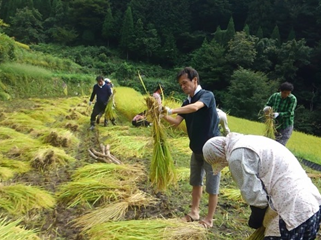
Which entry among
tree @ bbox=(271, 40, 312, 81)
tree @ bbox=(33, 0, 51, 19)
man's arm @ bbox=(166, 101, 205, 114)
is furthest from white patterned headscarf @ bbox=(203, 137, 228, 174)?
tree @ bbox=(33, 0, 51, 19)

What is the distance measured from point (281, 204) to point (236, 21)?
3840cm

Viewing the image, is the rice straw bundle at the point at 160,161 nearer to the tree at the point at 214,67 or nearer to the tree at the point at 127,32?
the tree at the point at 214,67

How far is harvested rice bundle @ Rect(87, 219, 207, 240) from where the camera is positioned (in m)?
2.29

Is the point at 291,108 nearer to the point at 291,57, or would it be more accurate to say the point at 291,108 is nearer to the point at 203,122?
the point at 203,122

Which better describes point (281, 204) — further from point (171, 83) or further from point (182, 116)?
point (171, 83)

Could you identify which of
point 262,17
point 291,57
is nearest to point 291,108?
point 291,57

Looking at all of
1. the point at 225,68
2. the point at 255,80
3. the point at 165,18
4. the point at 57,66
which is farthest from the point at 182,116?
the point at 165,18

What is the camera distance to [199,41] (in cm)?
3488

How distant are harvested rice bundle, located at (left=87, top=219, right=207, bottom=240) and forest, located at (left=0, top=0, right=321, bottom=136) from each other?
54.9 feet

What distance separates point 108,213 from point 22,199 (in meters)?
0.82

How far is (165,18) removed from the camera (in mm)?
36469

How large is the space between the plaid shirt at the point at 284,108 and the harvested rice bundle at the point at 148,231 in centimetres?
245

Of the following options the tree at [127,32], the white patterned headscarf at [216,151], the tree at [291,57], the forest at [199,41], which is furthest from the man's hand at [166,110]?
the tree at [127,32]

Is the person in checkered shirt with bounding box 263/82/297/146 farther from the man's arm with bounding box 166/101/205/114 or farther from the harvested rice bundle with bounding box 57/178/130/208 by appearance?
the harvested rice bundle with bounding box 57/178/130/208
